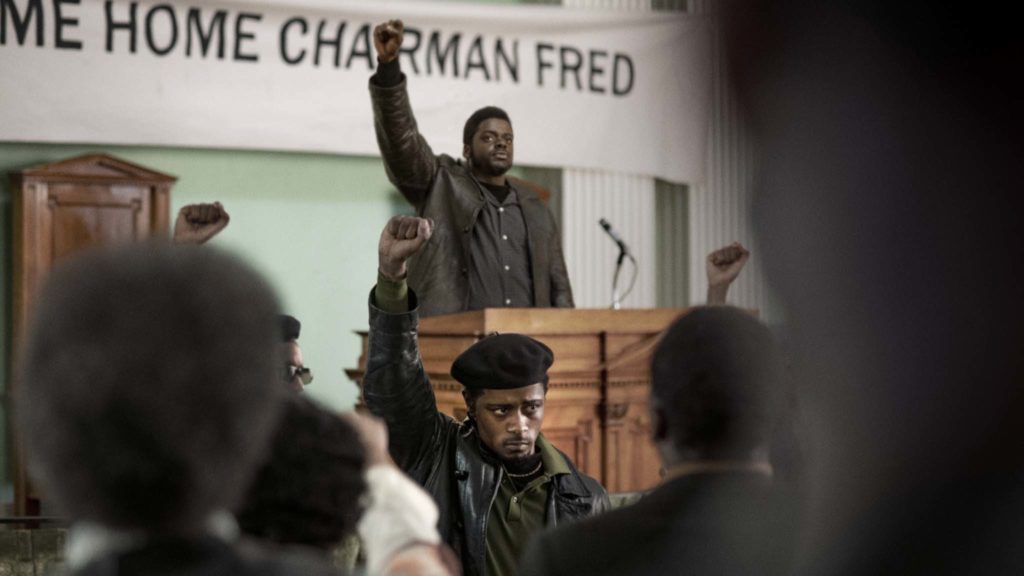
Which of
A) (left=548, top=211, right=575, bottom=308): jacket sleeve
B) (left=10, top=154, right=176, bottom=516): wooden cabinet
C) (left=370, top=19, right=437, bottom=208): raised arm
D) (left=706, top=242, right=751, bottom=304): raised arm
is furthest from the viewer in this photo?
(left=10, top=154, right=176, bottom=516): wooden cabinet

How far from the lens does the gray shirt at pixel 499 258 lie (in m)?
5.48

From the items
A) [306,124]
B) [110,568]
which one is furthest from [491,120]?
[110,568]

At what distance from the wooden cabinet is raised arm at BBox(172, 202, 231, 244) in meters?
3.58

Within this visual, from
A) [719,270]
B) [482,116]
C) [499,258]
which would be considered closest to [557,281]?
[499,258]

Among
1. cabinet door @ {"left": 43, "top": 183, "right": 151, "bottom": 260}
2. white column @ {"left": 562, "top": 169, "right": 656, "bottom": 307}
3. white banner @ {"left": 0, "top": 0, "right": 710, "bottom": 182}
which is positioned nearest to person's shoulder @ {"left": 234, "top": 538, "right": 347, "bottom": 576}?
white banner @ {"left": 0, "top": 0, "right": 710, "bottom": 182}

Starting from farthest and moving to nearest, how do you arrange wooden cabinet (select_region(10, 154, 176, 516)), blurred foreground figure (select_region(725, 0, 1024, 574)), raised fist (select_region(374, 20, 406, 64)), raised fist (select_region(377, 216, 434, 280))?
wooden cabinet (select_region(10, 154, 176, 516))
raised fist (select_region(374, 20, 406, 64))
raised fist (select_region(377, 216, 434, 280))
blurred foreground figure (select_region(725, 0, 1024, 574))

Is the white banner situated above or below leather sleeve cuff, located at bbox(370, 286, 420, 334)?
above

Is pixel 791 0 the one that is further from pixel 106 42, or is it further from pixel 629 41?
pixel 629 41

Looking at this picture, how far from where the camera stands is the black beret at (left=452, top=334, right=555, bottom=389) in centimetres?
321

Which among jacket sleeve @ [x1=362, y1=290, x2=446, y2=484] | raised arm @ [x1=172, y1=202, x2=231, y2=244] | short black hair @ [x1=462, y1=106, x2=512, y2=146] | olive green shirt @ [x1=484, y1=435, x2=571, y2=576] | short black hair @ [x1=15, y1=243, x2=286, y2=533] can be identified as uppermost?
short black hair @ [x1=462, y1=106, x2=512, y2=146]

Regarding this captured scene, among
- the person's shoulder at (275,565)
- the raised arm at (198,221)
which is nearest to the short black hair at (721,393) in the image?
the person's shoulder at (275,565)

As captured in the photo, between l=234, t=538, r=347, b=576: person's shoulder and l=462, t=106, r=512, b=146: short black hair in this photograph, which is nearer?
l=234, t=538, r=347, b=576: person's shoulder

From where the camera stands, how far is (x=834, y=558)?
618mm

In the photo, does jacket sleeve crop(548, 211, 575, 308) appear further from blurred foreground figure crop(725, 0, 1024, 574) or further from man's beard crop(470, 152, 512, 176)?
blurred foreground figure crop(725, 0, 1024, 574)
